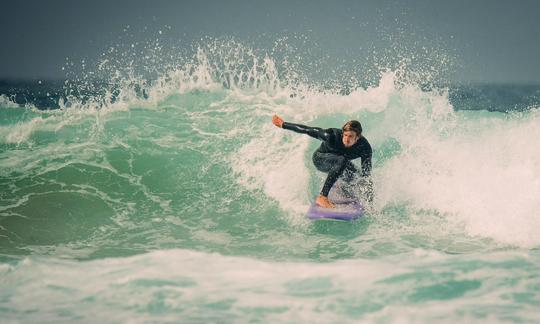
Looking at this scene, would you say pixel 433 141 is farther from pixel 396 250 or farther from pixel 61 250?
pixel 61 250

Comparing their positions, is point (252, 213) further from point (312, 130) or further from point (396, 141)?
point (396, 141)

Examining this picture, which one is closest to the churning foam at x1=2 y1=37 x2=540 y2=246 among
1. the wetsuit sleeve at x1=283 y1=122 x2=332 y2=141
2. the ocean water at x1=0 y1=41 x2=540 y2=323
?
the ocean water at x1=0 y1=41 x2=540 y2=323

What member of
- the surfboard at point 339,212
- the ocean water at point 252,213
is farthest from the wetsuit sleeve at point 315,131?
the ocean water at point 252,213

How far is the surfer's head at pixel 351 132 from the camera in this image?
724 centimetres

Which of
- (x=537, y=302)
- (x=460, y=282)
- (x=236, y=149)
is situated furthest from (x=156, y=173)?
(x=537, y=302)

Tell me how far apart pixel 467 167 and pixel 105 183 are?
6271 millimetres

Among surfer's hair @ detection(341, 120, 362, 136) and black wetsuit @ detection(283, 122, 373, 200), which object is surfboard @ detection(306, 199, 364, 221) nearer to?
black wetsuit @ detection(283, 122, 373, 200)

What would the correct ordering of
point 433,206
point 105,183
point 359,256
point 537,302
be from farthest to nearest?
1. point 105,183
2. point 433,206
3. point 359,256
4. point 537,302

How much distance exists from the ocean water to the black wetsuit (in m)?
0.64

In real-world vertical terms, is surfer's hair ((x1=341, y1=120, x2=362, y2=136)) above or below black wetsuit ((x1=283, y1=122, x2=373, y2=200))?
above

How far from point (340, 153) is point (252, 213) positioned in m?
1.64

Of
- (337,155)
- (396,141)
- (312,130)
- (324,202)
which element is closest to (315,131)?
(312,130)

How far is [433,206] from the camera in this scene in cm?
769

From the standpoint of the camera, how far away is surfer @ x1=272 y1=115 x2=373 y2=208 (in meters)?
7.35
